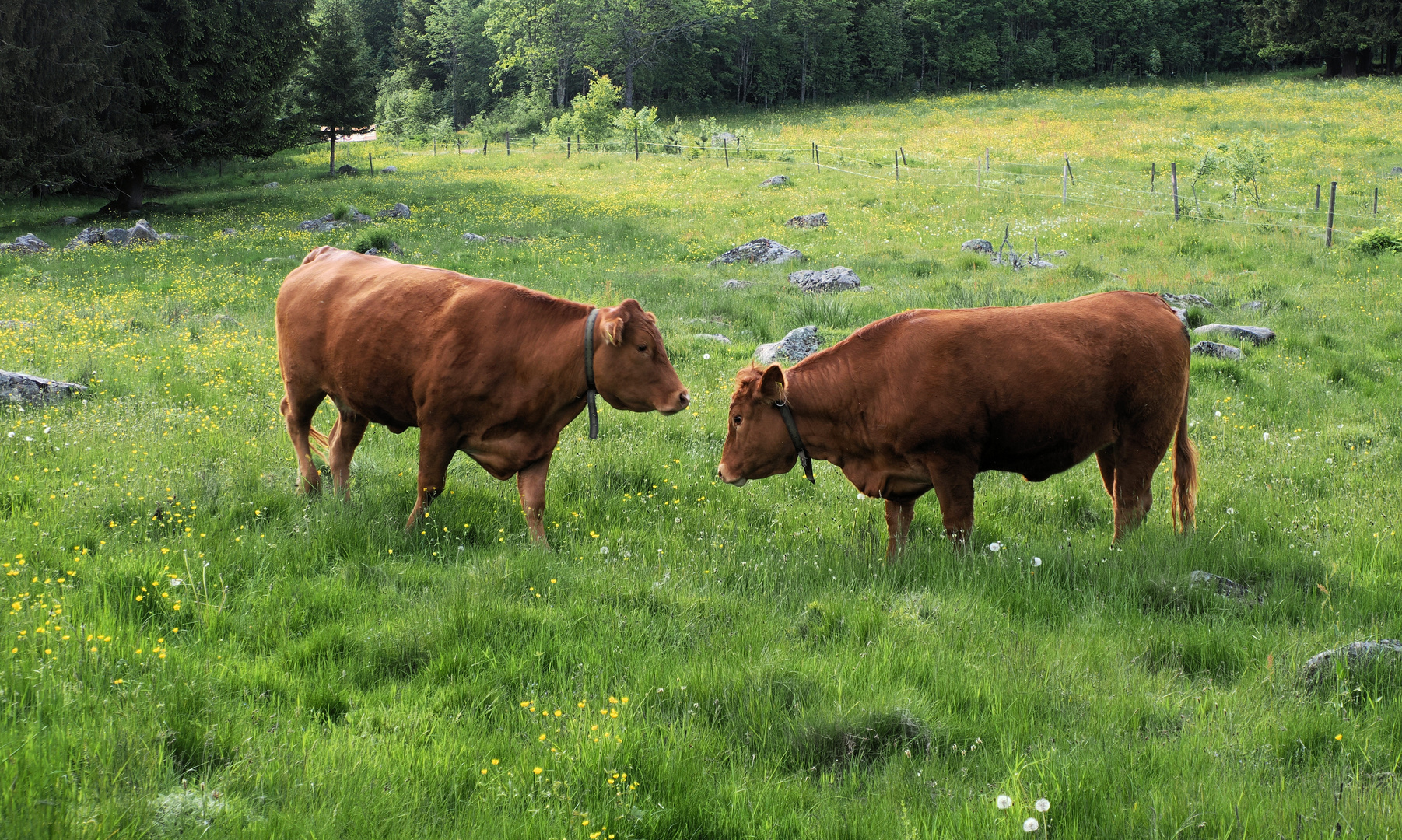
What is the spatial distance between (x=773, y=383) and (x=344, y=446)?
12.1 ft

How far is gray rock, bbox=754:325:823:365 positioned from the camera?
12523 mm

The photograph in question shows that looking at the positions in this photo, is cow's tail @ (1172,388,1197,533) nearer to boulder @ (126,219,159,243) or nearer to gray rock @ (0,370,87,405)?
gray rock @ (0,370,87,405)

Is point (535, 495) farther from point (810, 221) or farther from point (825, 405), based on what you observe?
point (810, 221)

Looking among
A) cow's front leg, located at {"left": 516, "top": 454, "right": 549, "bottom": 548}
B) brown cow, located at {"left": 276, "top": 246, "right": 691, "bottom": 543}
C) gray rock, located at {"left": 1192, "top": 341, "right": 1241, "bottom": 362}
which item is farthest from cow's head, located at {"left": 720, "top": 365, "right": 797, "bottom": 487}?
gray rock, located at {"left": 1192, "top": 341, "right": 1241, "bottom": 362}

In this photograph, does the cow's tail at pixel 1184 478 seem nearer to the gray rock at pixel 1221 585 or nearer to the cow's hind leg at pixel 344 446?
the gray rock at pixel 1221 585

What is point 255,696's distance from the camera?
13.7 ft

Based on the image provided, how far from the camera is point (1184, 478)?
7.11m

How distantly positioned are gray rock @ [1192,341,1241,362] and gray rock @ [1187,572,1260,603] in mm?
7935

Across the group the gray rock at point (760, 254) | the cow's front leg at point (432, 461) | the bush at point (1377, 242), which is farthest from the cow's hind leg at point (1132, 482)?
the bush at point (1377, 242)

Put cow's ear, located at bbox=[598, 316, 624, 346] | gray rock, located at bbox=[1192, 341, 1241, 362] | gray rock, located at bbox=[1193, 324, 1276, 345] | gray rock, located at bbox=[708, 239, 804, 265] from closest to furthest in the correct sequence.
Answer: cow's ear, located at bbox=[598, 316, 624, 346] → gray rock, located at bbox=[1192, 341, 1241, 362] → gray rock, located at bbox=[1193, 324, 1276, 345] → gray rock, located at bbox=[708, 239, 804, 265]

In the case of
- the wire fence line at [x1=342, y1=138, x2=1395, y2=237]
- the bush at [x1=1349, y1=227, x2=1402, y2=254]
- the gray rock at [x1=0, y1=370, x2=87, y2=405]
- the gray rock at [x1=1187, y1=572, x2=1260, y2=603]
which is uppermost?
the wire fence line at [x1=342, y1=138, x2=1395, y2=237]

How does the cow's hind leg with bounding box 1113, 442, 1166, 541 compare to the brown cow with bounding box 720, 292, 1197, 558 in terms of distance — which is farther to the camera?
the cow's hind leg with bounding box 1113, 442, 1166, 541

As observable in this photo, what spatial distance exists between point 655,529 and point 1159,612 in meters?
3.49

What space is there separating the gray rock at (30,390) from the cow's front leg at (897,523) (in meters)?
8.36
